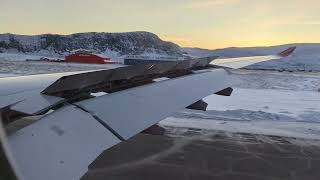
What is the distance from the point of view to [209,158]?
6.97 m

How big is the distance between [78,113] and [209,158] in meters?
4.58

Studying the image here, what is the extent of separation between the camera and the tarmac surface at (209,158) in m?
6.04

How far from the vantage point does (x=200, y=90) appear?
185 inches

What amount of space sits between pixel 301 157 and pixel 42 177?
20.3 feet

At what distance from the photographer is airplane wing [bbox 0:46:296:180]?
199cm

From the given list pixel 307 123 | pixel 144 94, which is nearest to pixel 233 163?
pixel 144 94

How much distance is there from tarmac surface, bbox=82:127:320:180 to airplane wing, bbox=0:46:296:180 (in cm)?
183

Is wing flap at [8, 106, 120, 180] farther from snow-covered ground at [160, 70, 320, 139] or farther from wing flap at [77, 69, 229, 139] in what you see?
snow-covered ground at [160, 70, 320, 139]

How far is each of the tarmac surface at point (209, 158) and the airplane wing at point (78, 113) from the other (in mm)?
1833

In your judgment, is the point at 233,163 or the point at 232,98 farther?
the point at 232,98

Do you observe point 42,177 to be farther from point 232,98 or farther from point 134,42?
point 134,42

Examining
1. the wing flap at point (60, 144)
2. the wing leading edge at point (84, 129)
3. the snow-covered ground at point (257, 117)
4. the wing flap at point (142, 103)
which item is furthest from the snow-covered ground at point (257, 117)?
the wing flap at point (60, 144)

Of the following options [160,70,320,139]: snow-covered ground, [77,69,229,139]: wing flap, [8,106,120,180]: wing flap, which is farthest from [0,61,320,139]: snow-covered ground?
[8,106,120,180]: wing flap

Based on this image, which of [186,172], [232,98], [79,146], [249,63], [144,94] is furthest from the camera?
[232,98]
